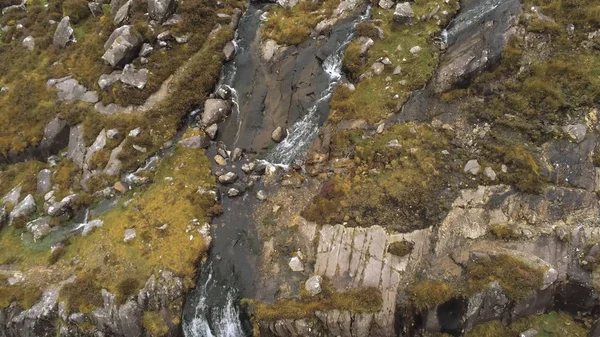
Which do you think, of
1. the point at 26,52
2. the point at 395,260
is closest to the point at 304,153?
the point at 395,260

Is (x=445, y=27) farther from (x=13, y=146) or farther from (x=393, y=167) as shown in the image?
(x=13, y=146)

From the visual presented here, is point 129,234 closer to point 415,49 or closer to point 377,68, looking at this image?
point 377,68

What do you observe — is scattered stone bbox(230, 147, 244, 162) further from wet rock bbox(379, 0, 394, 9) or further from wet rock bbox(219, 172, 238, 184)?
wet rock bbox(379, 0, 394, 9)

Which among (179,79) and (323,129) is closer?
(323,129)

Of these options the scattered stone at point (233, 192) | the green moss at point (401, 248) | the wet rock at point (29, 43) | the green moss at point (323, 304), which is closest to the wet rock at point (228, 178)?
the scattered stone at point (233, 192)

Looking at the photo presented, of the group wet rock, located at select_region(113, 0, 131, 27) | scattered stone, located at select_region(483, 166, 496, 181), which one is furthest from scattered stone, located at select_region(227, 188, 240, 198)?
wet rock, located at select_region(113, 0, 131, 27)

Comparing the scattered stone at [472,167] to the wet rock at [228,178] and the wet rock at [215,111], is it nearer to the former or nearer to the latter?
the wet rock at [228,178]

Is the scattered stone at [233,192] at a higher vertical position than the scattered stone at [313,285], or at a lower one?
higher
